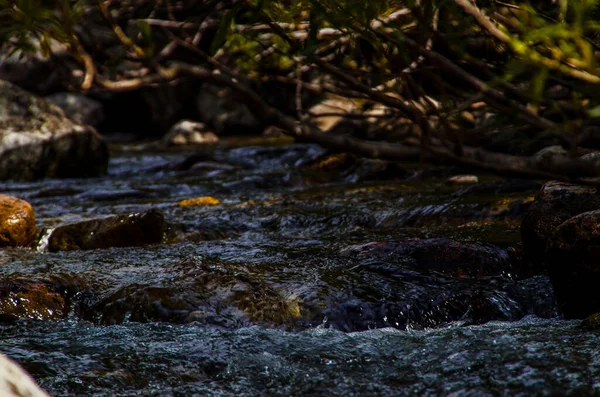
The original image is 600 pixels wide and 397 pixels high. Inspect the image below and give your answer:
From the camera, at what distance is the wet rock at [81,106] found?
72.0 feet

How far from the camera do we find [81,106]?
72.5 feet

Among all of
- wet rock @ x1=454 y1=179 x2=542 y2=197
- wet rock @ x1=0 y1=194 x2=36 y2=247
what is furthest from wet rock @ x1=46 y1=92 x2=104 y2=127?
wet rock @ x1=454 y1=179 x2=542 y2=197

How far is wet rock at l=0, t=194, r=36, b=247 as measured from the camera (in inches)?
231

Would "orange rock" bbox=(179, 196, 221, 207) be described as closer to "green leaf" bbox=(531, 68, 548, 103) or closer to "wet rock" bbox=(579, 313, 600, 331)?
"wet rock" bbox=(579, 313, 600, 331)

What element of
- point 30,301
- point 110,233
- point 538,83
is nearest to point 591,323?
point 538,83

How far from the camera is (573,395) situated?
8.38ft

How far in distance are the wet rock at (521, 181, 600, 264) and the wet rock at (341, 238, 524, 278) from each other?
0.51 ft

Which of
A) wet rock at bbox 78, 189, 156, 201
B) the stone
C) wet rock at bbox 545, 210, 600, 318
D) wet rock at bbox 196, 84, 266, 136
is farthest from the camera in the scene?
wet rock at bbox 196, 84, 266, 136

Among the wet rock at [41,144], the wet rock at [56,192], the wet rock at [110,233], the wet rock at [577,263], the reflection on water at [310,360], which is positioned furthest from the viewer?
the wet rock at [41,144]

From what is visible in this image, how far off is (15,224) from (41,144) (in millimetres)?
5385

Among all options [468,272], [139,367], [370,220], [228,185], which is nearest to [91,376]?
[139,367]

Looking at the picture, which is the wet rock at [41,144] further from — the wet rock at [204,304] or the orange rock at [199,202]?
the wet rock at [204,304]

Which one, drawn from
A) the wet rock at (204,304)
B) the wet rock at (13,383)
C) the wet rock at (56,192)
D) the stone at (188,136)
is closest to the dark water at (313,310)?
the wet rock at (204,304)

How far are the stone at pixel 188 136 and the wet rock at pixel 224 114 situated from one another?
2.20 meters
